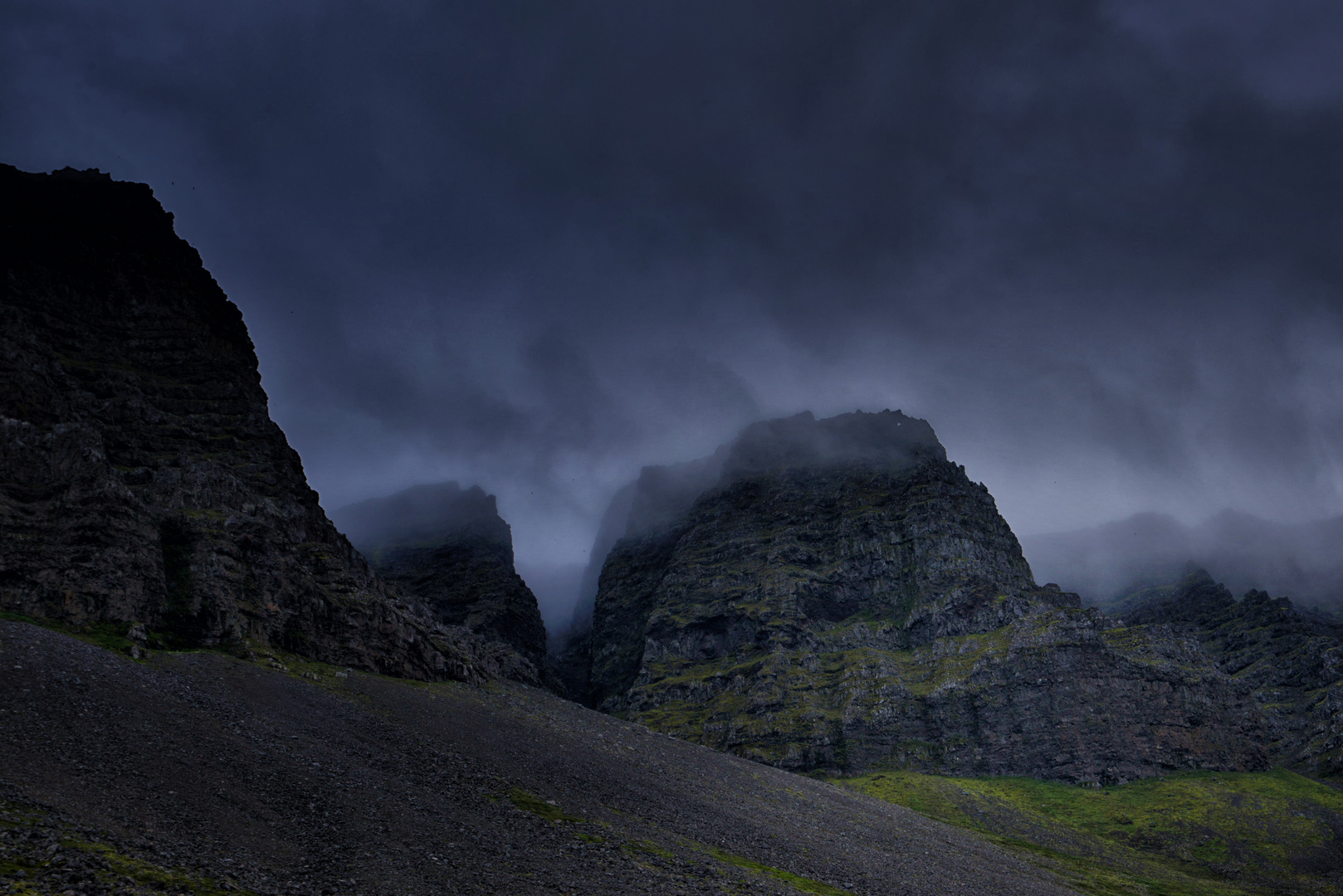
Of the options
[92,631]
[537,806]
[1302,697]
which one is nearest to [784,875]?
[537,806]

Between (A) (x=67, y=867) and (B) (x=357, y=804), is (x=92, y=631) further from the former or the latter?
(A) (x=67, y=867)

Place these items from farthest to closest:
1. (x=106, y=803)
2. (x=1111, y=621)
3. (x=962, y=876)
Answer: (x=1111, y=621) → (x=962, y=876) → (x=106, y=803)

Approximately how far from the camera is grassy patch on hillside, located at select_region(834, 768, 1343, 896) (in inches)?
3637

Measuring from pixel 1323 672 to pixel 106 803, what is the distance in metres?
247

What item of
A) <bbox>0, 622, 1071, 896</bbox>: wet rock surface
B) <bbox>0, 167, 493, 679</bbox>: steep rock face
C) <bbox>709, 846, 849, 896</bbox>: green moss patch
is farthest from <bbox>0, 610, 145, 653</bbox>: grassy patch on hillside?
<bbox>709, 846, 849, 896</bbox>: green moss patch

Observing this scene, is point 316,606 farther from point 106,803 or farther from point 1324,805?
point 1324,805

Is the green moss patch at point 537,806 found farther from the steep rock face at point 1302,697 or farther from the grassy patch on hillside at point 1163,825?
the steep rock face at point 1302,697

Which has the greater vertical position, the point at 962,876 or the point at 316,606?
the point at 316,606

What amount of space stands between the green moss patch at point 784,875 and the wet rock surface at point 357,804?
35 centimetres

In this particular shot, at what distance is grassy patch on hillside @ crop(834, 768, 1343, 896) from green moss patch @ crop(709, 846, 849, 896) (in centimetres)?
4829

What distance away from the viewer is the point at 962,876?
64.2 metres

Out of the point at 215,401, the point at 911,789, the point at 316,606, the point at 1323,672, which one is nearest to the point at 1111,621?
the point at 1323,672

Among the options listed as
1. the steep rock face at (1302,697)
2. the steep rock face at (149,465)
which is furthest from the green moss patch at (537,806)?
the steep rock face at (1302,697)

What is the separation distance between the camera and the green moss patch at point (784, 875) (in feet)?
155
